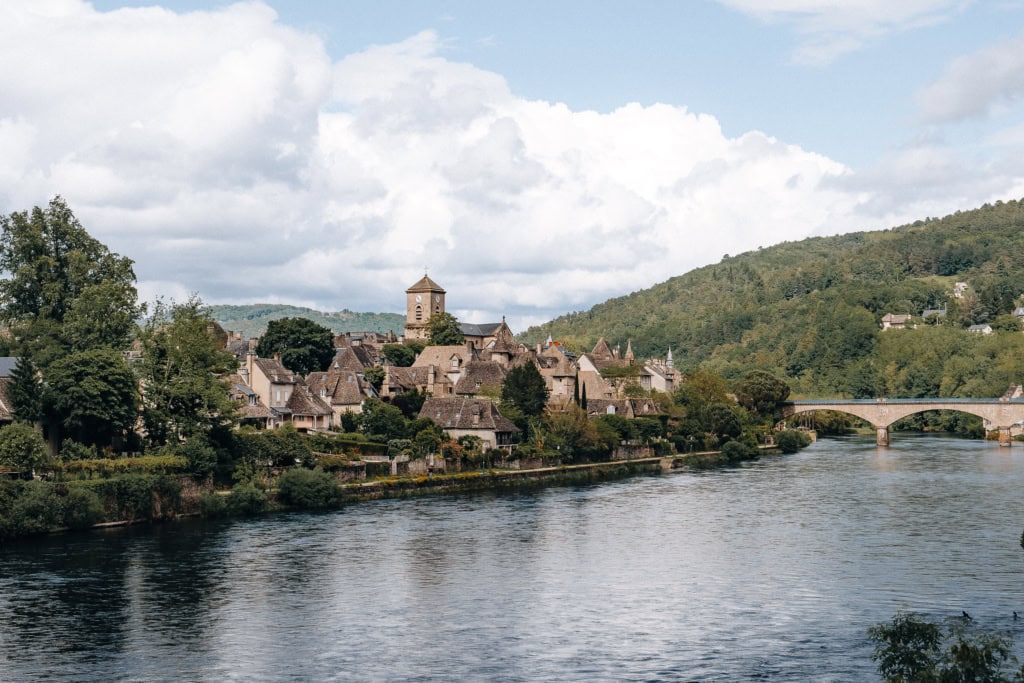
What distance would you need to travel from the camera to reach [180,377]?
80.4 meters

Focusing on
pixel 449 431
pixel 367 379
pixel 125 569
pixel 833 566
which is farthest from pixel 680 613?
pixel 367 379

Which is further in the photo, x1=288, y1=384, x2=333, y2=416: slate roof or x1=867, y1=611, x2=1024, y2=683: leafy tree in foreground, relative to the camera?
x1=288, y1=384, x2=333, y2=416: slate roof

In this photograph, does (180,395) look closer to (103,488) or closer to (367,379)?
(103,488)

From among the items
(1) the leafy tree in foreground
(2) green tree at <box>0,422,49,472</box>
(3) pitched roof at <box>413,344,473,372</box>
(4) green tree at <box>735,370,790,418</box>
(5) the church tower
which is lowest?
(1) the leafy tree in foreground

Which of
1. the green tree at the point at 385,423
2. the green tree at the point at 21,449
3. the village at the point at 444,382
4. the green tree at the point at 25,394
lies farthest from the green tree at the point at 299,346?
the green tree at the point at 21,449

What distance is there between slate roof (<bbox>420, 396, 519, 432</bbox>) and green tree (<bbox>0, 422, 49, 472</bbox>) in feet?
126

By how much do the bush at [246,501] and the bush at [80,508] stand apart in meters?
8.90

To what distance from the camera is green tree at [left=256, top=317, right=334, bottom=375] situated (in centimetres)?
13012

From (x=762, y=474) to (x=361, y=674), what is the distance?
71.5m

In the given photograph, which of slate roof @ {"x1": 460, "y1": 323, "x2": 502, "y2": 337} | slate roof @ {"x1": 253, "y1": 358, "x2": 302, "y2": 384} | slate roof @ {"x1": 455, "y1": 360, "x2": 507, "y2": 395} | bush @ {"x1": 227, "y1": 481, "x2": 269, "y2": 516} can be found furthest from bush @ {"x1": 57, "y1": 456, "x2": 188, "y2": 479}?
slate roof @ {"x1": 460, "y1": 323, "x2": 502, "y2": 337}

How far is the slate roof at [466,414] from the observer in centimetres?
9988

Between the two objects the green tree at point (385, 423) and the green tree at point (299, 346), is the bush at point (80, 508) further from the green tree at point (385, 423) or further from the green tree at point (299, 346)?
the green tree at point (299, 346)

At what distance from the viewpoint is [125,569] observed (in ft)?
181

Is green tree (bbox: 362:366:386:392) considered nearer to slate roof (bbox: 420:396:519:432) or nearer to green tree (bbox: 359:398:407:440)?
slate roof (bbox: 420:396:519:432)
